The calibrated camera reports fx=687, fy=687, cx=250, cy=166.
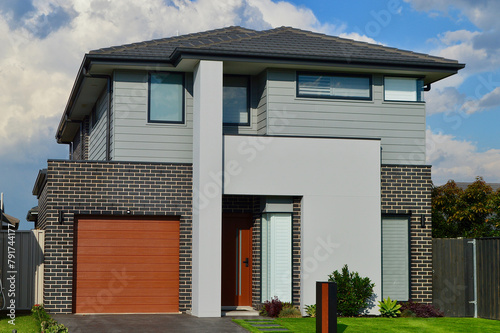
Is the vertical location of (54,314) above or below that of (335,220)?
below

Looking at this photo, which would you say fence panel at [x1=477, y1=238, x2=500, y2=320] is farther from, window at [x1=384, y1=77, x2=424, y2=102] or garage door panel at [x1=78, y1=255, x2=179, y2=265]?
garage door panel at [x1=78, y1=255, x2=179, y2=265]

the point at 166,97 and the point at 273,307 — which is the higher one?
the point at 166,97

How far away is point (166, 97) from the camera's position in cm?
1834

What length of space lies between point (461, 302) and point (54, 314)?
10305mm

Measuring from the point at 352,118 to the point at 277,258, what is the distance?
14.6 ft

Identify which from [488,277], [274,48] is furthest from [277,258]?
[274,48]

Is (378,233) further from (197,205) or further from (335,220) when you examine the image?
(197,205)

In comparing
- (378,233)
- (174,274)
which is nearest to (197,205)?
(174,274)

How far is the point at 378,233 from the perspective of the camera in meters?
17.7

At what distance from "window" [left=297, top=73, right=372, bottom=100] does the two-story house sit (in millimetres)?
33

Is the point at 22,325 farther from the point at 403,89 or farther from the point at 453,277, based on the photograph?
the point at 403,89

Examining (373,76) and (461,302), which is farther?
(373,76)

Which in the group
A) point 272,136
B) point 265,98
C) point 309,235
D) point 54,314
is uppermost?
point 265,98

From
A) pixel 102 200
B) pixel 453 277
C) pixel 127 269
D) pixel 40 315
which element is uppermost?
pixel 102 200
